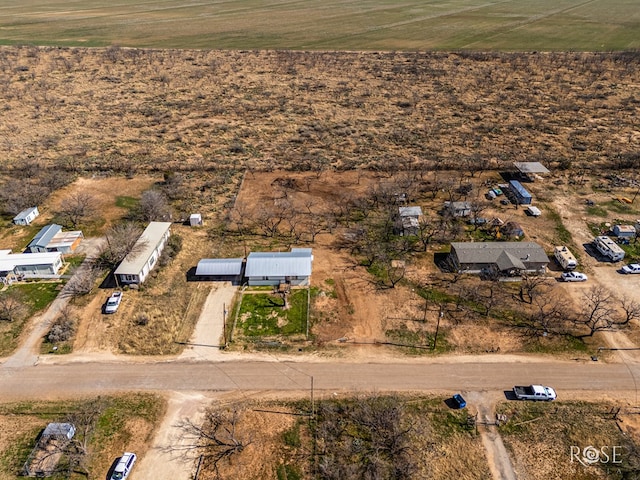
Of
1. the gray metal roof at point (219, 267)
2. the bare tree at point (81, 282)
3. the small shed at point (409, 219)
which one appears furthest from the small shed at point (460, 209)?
the bare tree at point (81, 282)

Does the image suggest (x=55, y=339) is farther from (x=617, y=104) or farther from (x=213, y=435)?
(x=617, y=104)

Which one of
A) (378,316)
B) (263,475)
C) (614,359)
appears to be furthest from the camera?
(378,316)

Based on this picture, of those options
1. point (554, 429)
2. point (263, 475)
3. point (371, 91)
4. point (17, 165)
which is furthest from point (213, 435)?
point (371, 91)

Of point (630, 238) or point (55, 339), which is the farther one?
point (630, 238)

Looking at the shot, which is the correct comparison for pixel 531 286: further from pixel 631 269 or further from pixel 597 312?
pixel 631 269

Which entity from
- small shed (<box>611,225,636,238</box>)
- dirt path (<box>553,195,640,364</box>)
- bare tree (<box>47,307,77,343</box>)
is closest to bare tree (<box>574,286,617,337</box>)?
dirt path (<box>553,195,640,364</box>)

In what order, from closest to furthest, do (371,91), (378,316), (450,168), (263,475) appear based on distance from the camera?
(263,475)
(378,316)
(450,168)
(371,91)

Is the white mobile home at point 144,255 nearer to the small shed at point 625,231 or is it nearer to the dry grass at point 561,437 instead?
the dry grass at point 561,437
